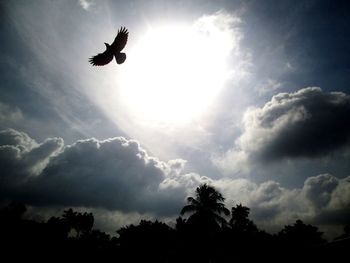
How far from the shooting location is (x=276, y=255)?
44.8ft

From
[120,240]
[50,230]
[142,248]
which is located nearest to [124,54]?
[50,230]

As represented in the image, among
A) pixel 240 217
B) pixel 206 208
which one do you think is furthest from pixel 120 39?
pixel 240 217

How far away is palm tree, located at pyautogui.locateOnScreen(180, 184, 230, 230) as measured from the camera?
2879 cm

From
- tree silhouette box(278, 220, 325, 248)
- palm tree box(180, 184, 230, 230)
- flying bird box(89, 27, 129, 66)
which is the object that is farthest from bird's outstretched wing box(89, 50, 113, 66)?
tree silhouette box(278, 220, 325, 248)

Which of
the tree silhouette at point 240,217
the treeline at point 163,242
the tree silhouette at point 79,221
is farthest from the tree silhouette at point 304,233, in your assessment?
the tree silhouette at point 79,221

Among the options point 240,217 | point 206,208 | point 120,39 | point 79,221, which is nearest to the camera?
point 120,39

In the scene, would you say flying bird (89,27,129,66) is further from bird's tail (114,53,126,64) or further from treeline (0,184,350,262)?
treeline (0,184,350,262)

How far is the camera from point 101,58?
9.96 meters

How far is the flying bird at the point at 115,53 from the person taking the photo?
9672 millimetres

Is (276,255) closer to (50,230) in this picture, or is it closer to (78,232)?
(50,230)

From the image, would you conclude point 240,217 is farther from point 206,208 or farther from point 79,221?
point 79,221

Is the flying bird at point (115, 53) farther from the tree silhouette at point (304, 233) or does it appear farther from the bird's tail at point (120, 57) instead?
the tree silhouette at point (304, 233)

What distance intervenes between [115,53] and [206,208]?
80.1ft

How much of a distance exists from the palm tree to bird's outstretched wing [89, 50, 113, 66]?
23.9 meters
